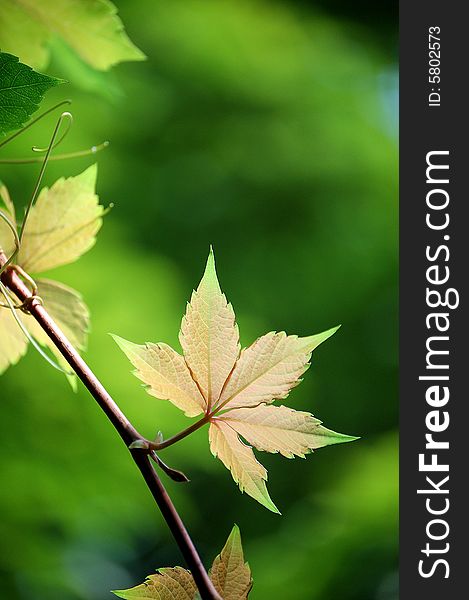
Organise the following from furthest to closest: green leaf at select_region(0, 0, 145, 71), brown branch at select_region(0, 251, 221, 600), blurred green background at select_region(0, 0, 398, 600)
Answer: blurred green background at select_region(0, 0, 398, 600), green leaf at select_region(0, 0, 145, 71), brown branch at select_region(0, 251, 221, 600)

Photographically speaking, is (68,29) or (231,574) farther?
(68,29)

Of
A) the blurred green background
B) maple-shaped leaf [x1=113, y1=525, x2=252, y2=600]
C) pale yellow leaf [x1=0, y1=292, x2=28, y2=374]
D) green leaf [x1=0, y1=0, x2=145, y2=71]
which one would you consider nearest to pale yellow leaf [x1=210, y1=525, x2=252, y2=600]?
maple-shaped leaf [x1=113, y1=525, x2=252, y2=600]

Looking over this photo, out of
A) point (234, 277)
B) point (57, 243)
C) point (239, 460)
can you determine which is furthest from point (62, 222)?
point (234, 277)

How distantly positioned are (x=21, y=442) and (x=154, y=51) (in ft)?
2.71

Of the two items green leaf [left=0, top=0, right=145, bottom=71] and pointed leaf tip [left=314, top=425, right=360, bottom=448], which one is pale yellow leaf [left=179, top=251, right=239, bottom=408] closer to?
pointed leaf tip [left=314, top=425, right=360, bottom=448]

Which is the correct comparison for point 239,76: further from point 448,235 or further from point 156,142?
point 448,235

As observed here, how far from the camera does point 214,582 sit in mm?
200

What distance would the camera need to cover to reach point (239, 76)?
1.39 m

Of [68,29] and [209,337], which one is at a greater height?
[68,29]

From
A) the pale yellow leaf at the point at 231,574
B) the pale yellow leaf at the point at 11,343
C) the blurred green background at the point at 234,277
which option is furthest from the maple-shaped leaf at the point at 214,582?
the blurred green background at the point at 234,277

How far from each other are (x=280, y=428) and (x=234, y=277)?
1.09 metres

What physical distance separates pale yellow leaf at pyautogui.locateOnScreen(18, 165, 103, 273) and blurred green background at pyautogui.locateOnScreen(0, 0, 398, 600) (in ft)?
2.29

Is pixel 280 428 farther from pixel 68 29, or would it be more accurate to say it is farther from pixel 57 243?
pixel 68 29

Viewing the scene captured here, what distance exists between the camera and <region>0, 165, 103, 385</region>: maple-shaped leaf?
255 millimetres
